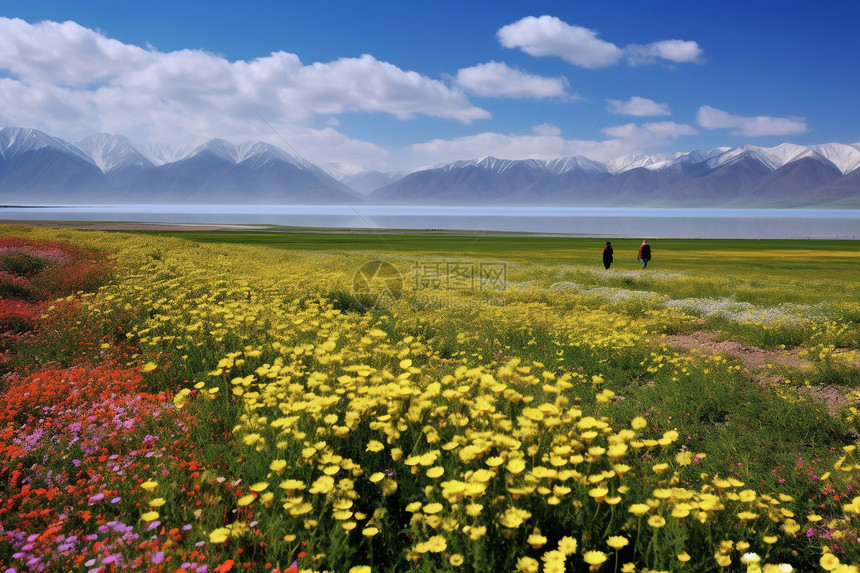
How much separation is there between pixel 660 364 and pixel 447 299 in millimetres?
9654

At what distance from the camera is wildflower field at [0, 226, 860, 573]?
3785 millimetres

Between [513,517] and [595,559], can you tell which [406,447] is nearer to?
[513,517]

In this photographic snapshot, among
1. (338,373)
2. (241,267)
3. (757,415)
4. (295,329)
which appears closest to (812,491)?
(757,415)

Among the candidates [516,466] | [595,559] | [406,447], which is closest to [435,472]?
[516,466]

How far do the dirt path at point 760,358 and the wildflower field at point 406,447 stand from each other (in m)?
0.09

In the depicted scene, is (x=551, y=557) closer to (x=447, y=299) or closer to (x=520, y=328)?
(x=520, y=328)

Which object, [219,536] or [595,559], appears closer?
[595,559]

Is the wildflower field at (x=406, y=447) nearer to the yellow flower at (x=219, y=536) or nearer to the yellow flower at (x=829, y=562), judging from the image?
the yellow flower at (x=829, y=562)

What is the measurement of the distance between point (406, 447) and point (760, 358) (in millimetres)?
11017

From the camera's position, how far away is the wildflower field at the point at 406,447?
3785 mm

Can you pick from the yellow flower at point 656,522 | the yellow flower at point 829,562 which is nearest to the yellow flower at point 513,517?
the yellow flower at point 656,522

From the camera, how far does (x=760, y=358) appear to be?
11969 millimetres

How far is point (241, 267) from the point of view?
71.2 feet

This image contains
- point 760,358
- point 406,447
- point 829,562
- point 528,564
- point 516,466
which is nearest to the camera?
point 528,564
